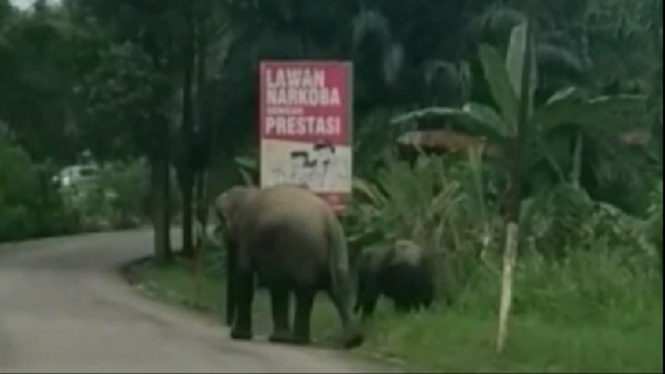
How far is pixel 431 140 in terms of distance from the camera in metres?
35.9

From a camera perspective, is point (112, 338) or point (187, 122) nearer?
point (112, 338)

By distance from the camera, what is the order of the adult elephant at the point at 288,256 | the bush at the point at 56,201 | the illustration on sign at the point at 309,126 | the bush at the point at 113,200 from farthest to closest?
the bush at the point at 113,200, the bush at the point at 56,201, the illustration on sign at the point at 309,126, the adult elephant at the point at 288,256

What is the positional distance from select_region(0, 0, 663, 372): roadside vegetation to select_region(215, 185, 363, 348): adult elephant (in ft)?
2.31

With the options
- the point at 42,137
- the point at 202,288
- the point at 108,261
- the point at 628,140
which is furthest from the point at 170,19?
the point at 42,137

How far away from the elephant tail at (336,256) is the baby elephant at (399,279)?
3.60 feet

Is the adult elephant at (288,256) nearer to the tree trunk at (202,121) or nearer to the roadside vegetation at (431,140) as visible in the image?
the roadside vegetation at (431,140)

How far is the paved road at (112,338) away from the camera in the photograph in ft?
71.9

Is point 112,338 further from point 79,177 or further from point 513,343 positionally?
point 79,177

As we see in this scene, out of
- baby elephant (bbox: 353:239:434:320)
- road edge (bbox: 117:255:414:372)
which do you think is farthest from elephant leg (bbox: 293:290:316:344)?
baby elephant (bbox: 353:239:434:320)

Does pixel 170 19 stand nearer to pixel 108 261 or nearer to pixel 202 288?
pixel 108 261

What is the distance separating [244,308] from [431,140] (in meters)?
10.1

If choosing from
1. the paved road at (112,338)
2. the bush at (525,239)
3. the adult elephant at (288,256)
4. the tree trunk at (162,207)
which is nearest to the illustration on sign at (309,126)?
the adult elephant at (288,256)

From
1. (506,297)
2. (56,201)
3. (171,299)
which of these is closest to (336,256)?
(506,297)

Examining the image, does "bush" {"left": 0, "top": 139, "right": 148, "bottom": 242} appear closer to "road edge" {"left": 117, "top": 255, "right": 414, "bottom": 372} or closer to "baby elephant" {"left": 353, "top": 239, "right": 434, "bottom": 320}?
"road edge" {"left": 117, "top": 255, "right": 414, "bottom": 372}
